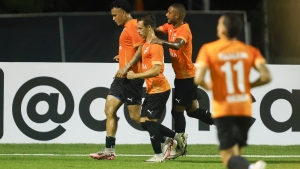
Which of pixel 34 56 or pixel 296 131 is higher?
pixel 34 56

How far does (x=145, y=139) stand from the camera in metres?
13.3

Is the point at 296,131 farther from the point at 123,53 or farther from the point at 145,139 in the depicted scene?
the point at 123,53

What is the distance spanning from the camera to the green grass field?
10617 millimetres

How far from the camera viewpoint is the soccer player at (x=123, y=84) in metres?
11.2

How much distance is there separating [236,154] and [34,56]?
10.7m

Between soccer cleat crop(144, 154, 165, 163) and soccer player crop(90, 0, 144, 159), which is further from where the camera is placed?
soccer player crop(90, 0, 144, 159)

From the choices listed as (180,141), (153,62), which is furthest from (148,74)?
(180,141)

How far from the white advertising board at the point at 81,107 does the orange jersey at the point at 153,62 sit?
7.72 ft

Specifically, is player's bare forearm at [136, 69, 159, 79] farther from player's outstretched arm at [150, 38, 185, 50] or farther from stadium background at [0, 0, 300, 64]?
stadium background at [0, 0, 300, 64]

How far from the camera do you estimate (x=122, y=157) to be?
462 inches

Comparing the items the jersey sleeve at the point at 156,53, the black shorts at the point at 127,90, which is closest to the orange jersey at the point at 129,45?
the black shorts at the point at 127,90

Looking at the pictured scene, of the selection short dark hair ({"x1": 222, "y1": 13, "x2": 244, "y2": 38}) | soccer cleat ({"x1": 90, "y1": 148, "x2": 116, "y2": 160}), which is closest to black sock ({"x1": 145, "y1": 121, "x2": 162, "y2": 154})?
soccer cleat ({"x1": 90, "y1": 148, "x2": 116, "y2": 160})

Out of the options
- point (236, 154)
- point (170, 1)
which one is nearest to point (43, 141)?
point (236, 154)

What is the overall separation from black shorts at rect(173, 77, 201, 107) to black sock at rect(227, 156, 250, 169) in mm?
4038
